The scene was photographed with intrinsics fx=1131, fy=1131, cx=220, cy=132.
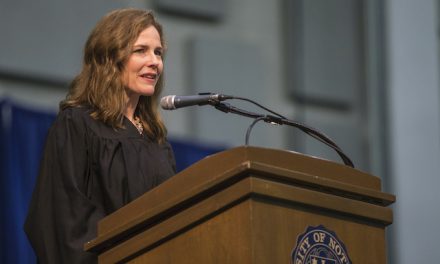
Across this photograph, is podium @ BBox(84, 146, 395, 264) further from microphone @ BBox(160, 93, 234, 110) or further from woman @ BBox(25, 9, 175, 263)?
microphone @ BBox(160, 93, 234, 110)

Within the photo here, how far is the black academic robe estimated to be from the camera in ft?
10.2

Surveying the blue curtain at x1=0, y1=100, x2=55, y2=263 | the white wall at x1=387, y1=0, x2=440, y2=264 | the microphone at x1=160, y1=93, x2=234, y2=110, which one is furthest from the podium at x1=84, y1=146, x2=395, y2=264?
the white wall at x1=387, y1=0, x2=440, y2=264

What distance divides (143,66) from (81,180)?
43 centimetres

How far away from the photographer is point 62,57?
656 centimetres

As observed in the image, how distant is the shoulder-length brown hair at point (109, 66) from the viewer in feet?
11.2

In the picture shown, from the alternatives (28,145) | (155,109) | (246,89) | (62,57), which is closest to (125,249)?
(155,109)

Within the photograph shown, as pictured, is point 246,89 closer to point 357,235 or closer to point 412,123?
point 412,123

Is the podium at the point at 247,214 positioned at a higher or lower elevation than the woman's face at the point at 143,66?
lower

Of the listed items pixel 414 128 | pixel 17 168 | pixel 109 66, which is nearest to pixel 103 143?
pixel 109 66

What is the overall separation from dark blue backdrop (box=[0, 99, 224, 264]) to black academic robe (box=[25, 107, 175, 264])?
8.82 feet

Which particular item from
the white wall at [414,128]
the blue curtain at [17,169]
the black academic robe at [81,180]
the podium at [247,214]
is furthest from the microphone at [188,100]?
the white wall at [414,128]

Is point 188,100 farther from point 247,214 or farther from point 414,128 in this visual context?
point 414,128

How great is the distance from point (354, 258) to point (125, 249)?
57 cm

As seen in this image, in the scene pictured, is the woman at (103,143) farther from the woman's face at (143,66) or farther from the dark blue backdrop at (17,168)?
the dark blue backdrop at (17,168)
